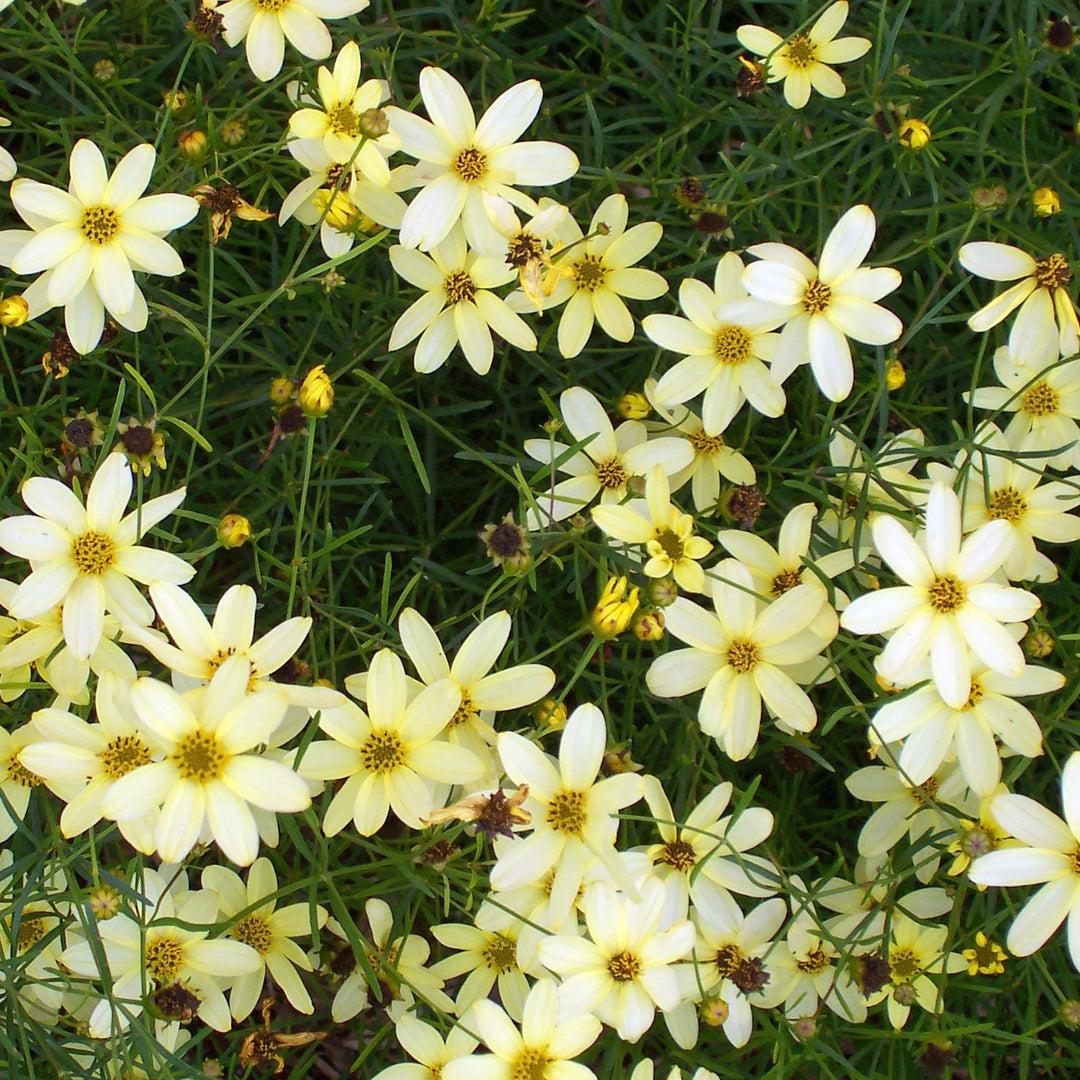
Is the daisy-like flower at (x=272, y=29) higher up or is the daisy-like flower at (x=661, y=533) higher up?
the daisy-like flower at (x=272, y=29)

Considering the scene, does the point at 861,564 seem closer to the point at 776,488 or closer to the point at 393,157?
the point at 776,488

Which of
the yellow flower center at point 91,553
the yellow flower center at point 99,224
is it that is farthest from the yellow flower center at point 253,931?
the yellow flower center at point 99,224

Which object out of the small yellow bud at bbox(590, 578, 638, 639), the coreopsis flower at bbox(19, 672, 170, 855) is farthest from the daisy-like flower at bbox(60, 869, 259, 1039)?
the small yellow bud at bbox(590, 578, 638, 639)

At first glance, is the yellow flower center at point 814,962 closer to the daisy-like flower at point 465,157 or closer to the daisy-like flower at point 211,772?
the daisy-like flower at point 211,772

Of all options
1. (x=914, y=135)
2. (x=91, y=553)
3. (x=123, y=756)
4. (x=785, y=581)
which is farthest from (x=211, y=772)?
(x=914, y=135)

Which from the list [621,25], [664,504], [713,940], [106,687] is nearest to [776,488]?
[664,504]

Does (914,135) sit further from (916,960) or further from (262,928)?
(262,928)
